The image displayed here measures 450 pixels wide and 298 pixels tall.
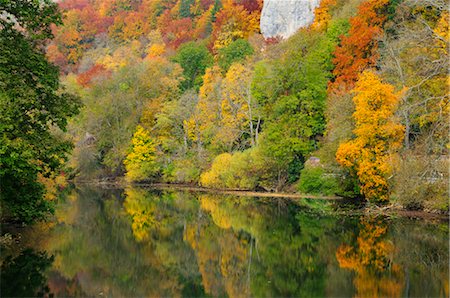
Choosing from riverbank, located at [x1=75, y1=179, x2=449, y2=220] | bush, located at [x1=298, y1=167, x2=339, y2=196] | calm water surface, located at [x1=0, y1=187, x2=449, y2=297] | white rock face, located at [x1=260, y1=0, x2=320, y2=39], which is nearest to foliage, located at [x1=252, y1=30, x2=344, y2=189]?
bush, located at [x1=298, y1=167, x2=339, y2=196]

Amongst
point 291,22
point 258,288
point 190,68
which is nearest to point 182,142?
point 190,68

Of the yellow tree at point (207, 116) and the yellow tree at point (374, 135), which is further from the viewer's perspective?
the yellow tree at point (207, 116)

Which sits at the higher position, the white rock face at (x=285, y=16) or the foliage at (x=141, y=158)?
the white rock face at (x=285, y=16)

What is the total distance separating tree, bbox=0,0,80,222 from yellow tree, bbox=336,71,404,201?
51.8 ft

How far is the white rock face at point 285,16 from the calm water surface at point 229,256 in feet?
136

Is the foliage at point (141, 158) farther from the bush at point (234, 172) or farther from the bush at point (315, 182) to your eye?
the bush at point (315, 182)

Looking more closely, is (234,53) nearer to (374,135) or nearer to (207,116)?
(207,116)

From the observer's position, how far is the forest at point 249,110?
19.0m

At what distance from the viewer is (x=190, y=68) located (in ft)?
220

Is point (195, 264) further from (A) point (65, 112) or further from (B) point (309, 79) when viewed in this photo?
(B) point (309, 79)

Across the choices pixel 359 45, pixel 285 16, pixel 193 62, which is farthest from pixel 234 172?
pixel 285 16

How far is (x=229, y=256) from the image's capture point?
709 inches

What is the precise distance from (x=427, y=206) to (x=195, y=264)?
13.9 meters

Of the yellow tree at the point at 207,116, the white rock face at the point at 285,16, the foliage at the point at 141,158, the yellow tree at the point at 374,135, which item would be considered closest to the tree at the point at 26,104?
the yellow tree at the point at 374,135
